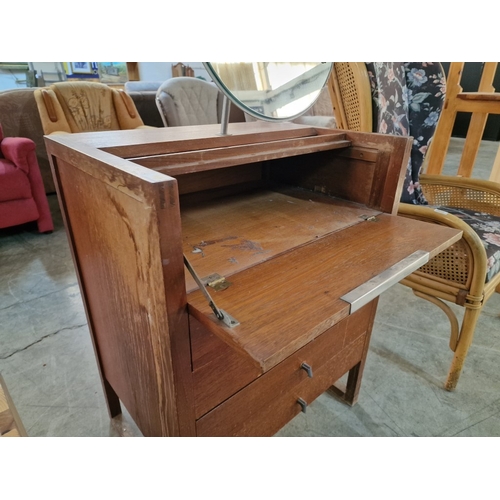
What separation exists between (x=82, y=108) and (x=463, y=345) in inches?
126

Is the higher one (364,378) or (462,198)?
(462,198)

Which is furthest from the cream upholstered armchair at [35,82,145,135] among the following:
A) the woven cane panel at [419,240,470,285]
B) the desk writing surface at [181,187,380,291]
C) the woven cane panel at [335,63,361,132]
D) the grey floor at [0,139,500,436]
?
the woven cane panel at [419,240,470,285]

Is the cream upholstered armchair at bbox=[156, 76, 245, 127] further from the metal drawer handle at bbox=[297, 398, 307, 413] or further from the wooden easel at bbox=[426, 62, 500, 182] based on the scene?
the metal drawer handle at bbox=[297, 398, 307, 413]

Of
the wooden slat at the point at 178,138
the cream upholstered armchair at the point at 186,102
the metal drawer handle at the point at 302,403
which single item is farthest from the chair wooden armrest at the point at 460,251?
the cream upholstered armchair at the point at 186,102

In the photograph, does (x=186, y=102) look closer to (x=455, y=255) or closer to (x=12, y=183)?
(x=12, y=183)

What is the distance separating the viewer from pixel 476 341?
1.59 metres

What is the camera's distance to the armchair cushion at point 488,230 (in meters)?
1.17

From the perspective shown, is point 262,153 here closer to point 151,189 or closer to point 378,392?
point 151,189

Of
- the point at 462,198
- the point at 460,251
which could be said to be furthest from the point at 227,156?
the point at 462,198

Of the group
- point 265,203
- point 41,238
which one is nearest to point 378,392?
point 265,203

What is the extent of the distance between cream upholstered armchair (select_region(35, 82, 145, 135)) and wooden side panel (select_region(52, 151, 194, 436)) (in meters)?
2.38

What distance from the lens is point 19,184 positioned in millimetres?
2332

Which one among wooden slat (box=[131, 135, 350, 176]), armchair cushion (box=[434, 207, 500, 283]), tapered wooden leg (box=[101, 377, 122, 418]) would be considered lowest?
tapered wooden leg (box=[101, 377, 122, 418])

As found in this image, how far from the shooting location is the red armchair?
231cm
